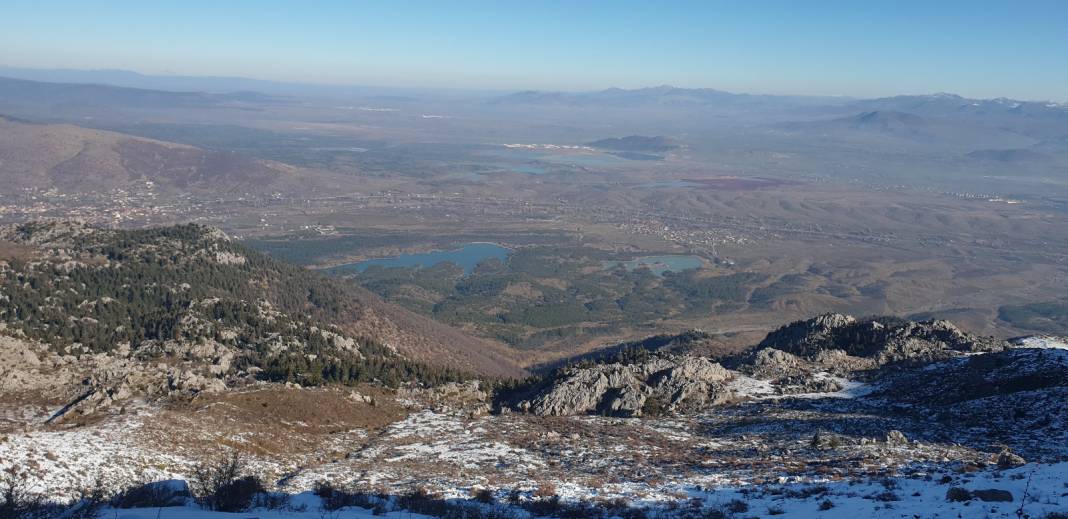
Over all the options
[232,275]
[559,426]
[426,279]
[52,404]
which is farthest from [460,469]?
[426,279]

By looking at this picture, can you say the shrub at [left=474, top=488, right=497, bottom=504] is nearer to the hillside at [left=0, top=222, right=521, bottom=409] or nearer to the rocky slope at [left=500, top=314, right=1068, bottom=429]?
the rocky slope at [left=500, top=314, right=1068, bottom=429]

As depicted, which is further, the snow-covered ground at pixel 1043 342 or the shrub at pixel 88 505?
the snow-covered ground at pixel 1043 342

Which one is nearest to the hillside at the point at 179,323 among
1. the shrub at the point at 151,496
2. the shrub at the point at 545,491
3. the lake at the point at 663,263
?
the shrub at the point at 151,496

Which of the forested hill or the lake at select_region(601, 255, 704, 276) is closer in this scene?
the forested hill

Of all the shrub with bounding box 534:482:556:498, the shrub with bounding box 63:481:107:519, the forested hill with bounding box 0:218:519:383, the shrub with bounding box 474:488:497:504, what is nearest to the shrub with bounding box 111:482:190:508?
the shrub with bounding box 63:481:107:519

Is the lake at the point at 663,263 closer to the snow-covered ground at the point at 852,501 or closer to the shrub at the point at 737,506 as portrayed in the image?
the snow-covered ground at the point at 852,501

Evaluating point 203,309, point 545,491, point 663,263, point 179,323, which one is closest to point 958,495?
point 545,491
